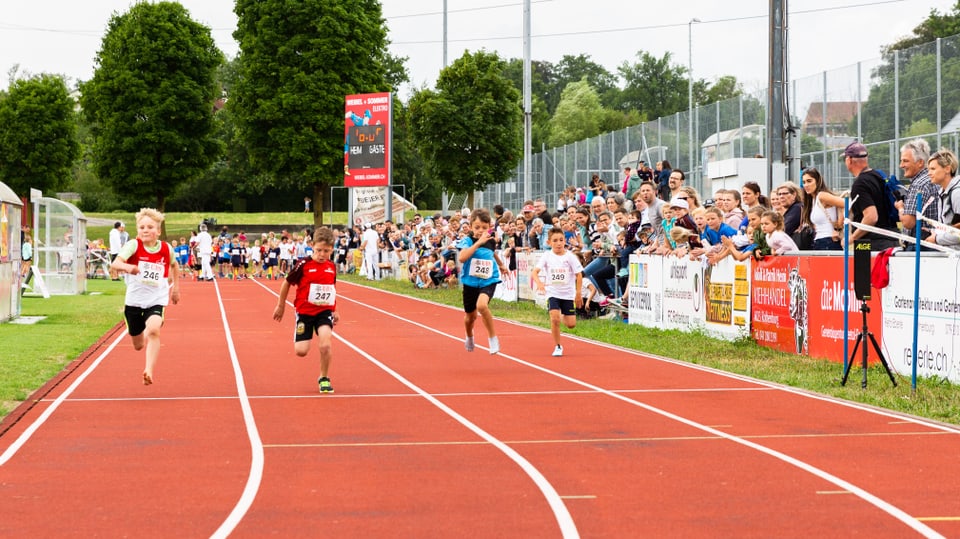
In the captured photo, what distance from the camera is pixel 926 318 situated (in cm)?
1299

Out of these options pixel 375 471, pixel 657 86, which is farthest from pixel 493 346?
pixel 657 86

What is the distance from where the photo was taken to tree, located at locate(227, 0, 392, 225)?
7025 centimetres

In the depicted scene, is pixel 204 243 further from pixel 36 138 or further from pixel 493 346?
pixel 36 138

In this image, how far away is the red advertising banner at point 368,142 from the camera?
5122 cm

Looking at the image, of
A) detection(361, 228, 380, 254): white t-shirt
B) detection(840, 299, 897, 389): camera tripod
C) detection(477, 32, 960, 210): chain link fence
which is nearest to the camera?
detection(840, 299, 897, 389): camera tripod

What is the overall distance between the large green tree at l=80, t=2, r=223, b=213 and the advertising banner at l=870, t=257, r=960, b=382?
213ft

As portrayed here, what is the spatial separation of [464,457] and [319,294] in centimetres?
457

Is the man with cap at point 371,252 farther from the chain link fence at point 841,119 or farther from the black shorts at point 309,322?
the black shorts at point 309,322

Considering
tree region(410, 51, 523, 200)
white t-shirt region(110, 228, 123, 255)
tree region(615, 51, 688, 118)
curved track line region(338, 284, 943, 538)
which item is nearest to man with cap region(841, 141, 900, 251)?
curved track line region(338, 284, 943, 538)

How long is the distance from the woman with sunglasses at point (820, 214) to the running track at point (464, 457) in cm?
219

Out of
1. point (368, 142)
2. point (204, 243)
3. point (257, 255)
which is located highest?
point (368, 142)

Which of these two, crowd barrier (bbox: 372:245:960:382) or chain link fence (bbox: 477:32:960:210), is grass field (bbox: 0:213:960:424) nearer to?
crowd barrier (bbox: 372:245:960:382)

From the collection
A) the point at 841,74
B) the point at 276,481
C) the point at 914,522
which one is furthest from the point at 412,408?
the point at 841,74

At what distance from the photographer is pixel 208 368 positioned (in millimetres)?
15641
